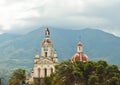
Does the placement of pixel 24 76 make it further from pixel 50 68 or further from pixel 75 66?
pixel 75 66

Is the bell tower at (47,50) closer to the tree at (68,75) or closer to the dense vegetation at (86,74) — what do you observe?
the dense vegetation at (86,74)

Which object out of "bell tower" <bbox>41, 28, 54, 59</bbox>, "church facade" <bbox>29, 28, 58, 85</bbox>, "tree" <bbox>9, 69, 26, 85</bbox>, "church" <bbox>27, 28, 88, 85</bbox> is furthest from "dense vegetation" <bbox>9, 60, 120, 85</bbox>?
"bell tower" <bbox>41, 28, 54, 59</bbox>

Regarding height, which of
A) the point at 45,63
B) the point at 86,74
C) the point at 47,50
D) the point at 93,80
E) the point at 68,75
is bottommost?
the point at 93,80

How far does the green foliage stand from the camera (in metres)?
81.4

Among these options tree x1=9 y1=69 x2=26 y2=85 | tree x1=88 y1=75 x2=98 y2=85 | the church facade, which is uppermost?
the church facade

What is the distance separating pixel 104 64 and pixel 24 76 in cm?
4687

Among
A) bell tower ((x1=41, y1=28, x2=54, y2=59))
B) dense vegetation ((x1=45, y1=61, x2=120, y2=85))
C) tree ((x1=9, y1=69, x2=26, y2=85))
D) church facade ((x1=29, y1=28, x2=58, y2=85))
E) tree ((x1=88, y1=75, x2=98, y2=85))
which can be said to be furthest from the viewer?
bell tower ((x1=41, y1=28, x2=54, y2=59))

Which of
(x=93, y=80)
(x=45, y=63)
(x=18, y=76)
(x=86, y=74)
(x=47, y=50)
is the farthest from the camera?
(x=47, y=50)

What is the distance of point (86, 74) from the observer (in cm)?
8444

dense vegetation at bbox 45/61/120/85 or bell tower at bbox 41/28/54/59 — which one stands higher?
bell tower at bbox 41/28/54/59

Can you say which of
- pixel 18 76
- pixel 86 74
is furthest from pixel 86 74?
pixel 18 76

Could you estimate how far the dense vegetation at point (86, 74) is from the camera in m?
81.4

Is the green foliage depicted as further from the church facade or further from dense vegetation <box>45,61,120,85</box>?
the church facade

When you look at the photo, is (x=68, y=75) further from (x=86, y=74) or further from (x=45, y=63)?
(x=45, y=63)
